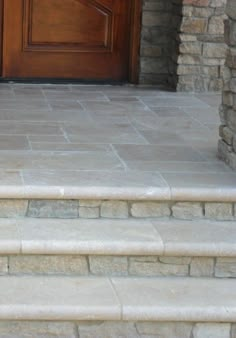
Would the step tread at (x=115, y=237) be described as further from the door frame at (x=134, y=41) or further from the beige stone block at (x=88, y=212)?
the door frame at (x=134, y=41)

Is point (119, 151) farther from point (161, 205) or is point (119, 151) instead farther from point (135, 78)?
point (135, 78)

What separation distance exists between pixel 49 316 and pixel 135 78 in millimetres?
3918

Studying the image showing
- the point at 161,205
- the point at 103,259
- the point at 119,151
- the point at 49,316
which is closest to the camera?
the point at 49,316

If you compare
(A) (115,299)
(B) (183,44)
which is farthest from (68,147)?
(B) (183,44)

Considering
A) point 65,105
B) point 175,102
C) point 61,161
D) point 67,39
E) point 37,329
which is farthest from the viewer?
point 67,39

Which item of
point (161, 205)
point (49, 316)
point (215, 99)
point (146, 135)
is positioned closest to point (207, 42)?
point (215, 99)

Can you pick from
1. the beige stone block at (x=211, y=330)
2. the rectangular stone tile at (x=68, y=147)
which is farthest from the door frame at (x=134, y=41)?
the beige stone block at (x=211, y=330)

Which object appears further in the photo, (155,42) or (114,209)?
(155,42)

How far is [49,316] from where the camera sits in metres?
3.68

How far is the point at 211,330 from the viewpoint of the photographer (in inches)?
151

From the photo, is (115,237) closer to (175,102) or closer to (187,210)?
(187,210)

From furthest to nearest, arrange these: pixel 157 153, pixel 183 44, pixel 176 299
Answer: pixel 183 44 → pixel 157 153 → pixel 176 299

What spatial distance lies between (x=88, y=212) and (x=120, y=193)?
178 mm

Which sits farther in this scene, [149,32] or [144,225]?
[149,32]
